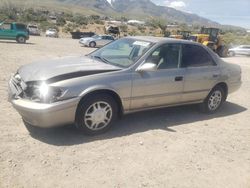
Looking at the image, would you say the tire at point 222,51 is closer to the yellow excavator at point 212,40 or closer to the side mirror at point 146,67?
the yellow excavator at point 212,40

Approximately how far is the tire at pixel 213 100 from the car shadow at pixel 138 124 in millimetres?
122

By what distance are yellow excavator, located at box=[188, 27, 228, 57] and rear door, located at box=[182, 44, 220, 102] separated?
2182cm

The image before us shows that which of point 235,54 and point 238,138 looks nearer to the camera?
point 238,138

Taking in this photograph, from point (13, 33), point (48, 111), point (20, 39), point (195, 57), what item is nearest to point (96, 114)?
point (48, 111)

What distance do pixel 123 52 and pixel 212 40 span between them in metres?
24.7

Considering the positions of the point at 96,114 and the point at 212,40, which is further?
the point at 212,40

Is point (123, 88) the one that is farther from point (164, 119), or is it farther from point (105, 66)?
point (164, 119)

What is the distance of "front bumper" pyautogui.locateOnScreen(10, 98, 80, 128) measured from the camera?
463cm

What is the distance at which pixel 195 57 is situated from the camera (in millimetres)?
6652

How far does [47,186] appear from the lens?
3688 millimetres

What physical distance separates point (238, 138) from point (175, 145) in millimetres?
1413

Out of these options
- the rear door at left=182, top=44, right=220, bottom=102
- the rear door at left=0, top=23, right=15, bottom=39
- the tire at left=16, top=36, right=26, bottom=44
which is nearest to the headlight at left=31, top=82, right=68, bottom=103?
the rear door at left=182, top=44, right=220, bottom=102

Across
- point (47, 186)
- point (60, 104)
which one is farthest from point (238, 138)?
point (47, 186)

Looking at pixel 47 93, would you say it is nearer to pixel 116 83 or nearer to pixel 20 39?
pixel 116 83
